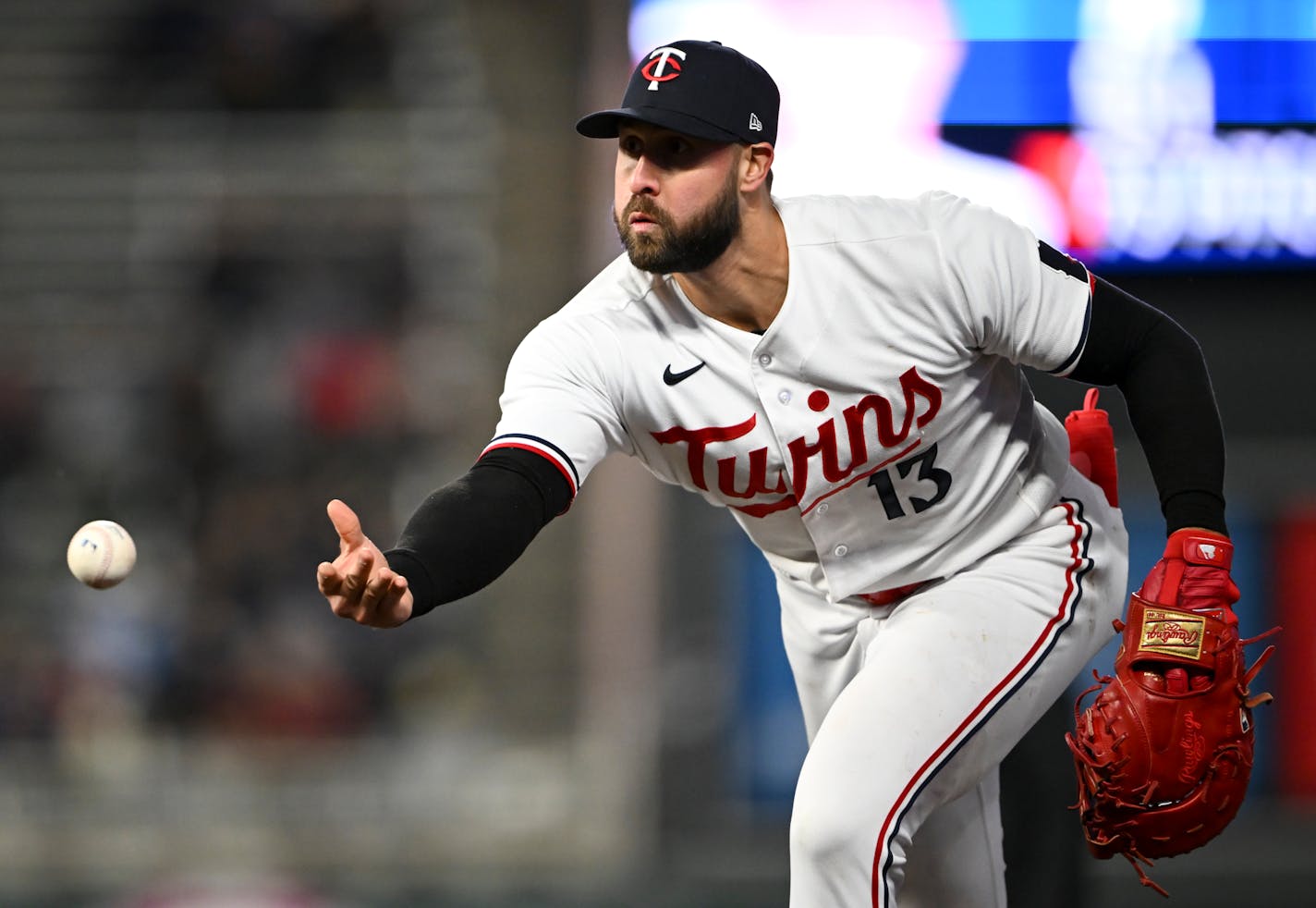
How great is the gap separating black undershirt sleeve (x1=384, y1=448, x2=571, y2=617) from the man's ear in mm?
597

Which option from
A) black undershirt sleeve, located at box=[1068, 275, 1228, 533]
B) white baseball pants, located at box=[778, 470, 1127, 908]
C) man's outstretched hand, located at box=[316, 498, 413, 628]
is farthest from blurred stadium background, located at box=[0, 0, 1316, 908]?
man's outstretched hand, located at box=[316, 498, 413, 628]

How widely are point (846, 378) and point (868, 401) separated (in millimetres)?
55

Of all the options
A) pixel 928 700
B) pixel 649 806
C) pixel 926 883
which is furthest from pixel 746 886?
pixel 928 700

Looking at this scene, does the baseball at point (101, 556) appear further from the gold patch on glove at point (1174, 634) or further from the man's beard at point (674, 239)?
the gold patch on glove at point (1174, 634)

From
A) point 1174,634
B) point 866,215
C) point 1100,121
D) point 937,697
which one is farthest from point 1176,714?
point 1100,121

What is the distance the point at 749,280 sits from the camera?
2.96 meters

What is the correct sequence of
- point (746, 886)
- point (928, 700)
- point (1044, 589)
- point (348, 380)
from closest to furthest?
point (928, 700) < point (1044, 589) < point (746, 886) < point (348, 380)

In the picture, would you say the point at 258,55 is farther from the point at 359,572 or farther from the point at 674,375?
the point at 359,572

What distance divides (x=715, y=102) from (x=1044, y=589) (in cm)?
100

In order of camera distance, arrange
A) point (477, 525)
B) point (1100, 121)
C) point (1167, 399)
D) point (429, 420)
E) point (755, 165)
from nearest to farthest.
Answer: point (477, 525), point (1167, 399), point (755, 165), point (1100, 121), point (429, 420)

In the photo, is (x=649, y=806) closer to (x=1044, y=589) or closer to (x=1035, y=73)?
(x=1035, y=73)

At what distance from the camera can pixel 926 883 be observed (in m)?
3.16

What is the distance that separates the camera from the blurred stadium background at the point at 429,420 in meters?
7.63

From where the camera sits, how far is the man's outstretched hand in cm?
226
